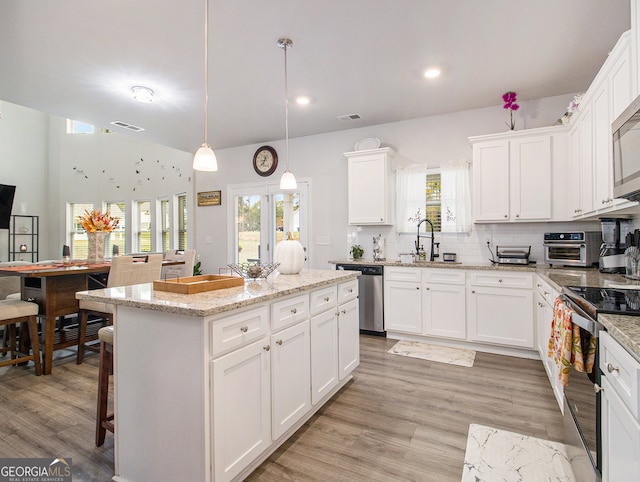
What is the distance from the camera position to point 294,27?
263 centimetres

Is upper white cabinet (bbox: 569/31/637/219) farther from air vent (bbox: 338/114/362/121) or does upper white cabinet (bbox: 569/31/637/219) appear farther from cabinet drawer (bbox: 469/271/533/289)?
air vent (bbox: 338/114/362/121)

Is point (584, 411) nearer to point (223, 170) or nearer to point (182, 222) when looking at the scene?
point (223, 170)

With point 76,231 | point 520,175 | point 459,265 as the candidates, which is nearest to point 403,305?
point 459,265

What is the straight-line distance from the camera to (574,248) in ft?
11.0

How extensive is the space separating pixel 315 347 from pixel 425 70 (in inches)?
106

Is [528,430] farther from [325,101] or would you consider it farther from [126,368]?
[325,101]

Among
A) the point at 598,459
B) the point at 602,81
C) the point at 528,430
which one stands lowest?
the point at 528,430

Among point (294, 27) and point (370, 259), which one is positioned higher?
point (294, 27)

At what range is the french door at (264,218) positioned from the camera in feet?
18.0

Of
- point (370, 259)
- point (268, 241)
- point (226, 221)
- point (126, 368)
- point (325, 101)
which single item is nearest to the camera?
point (126, 368)

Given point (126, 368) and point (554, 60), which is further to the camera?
point (554, 60)

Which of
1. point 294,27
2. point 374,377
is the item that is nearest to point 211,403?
point 374,377

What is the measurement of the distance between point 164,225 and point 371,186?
489cm

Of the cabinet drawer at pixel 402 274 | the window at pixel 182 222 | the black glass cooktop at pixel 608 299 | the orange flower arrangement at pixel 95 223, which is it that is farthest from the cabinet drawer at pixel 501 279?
the window at pixel 182 222
